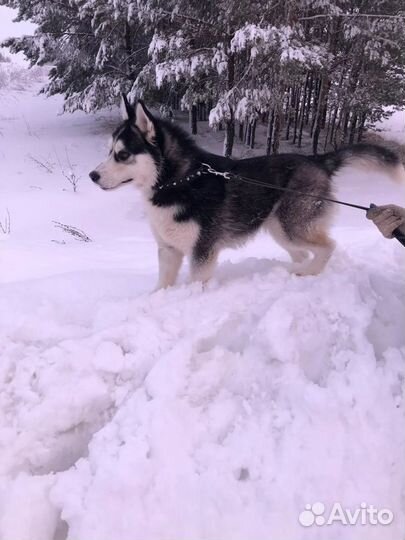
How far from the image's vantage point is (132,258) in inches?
196

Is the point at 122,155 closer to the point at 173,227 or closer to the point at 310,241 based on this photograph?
the point at 173,227

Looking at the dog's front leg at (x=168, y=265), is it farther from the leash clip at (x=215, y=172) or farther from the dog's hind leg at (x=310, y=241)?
the dog's hind leg at (x=310, y=241)

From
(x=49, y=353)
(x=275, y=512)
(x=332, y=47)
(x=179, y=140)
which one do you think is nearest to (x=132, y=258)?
(x=179, y=140)

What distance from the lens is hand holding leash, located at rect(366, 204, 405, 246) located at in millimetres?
2584

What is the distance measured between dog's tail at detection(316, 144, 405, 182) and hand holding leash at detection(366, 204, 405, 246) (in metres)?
1.16

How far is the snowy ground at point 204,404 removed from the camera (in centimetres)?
184

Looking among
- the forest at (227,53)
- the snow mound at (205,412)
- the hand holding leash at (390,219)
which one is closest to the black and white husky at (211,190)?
the snow mound at (205,412)

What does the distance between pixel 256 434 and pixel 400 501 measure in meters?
0.71

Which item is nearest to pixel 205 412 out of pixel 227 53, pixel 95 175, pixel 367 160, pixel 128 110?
pixel 95 175

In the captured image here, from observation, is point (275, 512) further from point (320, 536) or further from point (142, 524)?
point (142, 524)

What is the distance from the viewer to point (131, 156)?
342 cm

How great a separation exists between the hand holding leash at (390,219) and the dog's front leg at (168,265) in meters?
1.76

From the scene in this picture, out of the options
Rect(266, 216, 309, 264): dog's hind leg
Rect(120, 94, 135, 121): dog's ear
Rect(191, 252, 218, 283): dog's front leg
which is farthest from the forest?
Rect(191, 252, 218, 283): dog's front leg

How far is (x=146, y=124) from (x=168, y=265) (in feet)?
4.13
